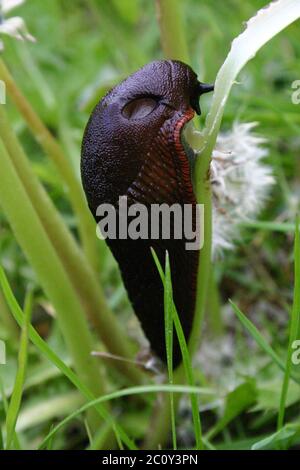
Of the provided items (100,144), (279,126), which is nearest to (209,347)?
(279,126)

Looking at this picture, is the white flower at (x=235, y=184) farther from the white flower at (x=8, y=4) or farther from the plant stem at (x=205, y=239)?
the white flower at (x=8, y=4)

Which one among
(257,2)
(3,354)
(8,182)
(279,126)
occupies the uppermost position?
(257,2)

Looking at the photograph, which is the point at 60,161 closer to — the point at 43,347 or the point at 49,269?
the point at 49,269

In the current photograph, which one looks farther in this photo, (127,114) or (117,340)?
(117,340)

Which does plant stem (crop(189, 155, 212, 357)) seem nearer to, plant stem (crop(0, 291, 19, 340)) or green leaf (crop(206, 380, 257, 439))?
green leaf (crop(206, 380, 257, 439))

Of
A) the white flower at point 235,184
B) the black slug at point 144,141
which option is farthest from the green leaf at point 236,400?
the black slug at point 144,141

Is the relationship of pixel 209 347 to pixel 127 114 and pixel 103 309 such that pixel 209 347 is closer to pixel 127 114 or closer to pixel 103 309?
pixel 103 309
